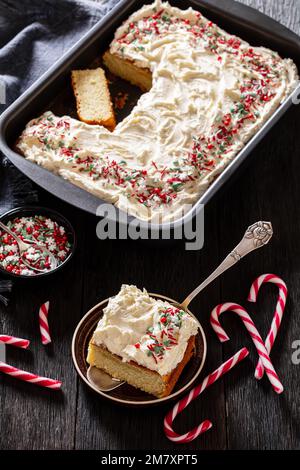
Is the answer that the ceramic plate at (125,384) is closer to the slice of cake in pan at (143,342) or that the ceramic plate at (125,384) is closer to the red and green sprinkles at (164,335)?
the slice of cake in pan at (143,342)

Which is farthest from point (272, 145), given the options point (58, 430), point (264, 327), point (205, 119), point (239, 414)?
point (58, 430)

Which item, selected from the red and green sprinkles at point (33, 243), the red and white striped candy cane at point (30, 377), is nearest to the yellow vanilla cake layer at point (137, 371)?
the red and white striped candy cane at point (30, 377)

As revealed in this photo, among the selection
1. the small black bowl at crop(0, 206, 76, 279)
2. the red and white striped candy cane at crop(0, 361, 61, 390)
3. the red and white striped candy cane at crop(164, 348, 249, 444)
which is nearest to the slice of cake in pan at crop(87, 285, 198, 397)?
the red and white striped candy cane at crop(164, 348, 249, 444)

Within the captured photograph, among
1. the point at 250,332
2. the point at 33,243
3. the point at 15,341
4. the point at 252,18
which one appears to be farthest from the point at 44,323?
the point at 252,18

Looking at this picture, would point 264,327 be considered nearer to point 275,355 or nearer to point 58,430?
point 275,355

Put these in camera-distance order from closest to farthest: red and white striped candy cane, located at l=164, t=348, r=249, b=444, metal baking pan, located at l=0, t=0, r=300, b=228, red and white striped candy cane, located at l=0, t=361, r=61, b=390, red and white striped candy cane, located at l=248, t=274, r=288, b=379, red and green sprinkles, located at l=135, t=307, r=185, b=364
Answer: red and green sprinkles, located at l=135, t=307, r=185, b=364 → red and white striped candy cane, located at l=164, t=348, r=249, b=444 → red and white striped candy cane, located at l=0, t=361, r=61, b=390 → red and white striped candy cane, located at l=248, t=274, r=288, b=379 → metal baking pan, located at l=0, t=0, r=300, b=228

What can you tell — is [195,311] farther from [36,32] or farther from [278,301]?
[36,32]

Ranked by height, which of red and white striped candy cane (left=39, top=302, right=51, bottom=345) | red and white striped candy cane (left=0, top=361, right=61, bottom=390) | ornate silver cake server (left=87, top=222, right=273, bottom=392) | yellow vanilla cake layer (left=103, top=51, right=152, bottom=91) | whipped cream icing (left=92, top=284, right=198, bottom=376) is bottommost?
red and white striped candy cane (left=0, top=361, right=61, bottom=390)

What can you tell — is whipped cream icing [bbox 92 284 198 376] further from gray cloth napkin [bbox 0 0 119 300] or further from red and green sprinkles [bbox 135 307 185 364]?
gray cloth napkin [bbox 0 0 119 300]
